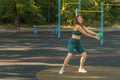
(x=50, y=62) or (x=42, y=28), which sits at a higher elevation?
(x=50, y=62)

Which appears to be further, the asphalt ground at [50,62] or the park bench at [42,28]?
the park bench at [42,28]

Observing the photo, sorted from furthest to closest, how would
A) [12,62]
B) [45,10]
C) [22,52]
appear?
[45,10]
[22,52]
[12,62]

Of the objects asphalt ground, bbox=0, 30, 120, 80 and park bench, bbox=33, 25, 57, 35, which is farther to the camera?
park bench, bbox=33, 25, 57, 35

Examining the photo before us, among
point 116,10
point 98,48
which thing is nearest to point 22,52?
point 98,48

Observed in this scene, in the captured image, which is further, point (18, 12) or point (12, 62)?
point (18, 12)

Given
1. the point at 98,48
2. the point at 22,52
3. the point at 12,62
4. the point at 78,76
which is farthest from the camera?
the point at 98,48

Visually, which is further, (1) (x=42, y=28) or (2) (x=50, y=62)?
(1) (x=42, y=28)

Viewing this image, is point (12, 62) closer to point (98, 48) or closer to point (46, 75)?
point (46, 75)

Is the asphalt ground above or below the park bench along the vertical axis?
above

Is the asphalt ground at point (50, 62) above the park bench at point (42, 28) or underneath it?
above

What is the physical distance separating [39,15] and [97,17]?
4489 millimetres

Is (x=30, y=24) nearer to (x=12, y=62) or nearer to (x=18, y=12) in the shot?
(x=18, y=12)

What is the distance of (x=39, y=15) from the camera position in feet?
98.9

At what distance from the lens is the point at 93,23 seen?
97.6 ft
